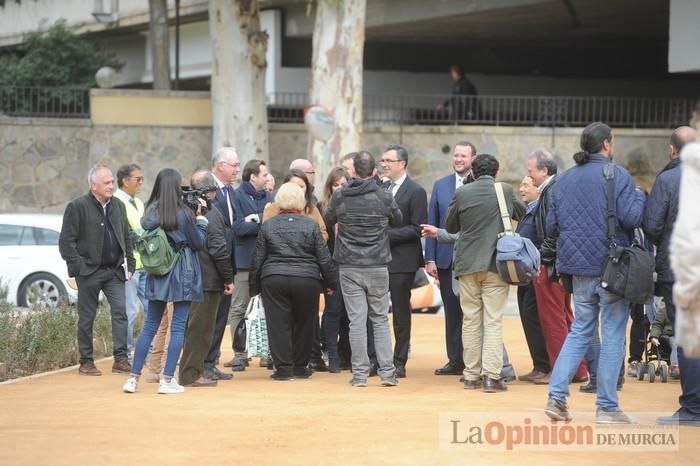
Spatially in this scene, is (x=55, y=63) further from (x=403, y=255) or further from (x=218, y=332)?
(x=403, y=255)

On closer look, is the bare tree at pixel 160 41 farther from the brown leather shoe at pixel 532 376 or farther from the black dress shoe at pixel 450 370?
the brown leather shoe at pixel 532 376

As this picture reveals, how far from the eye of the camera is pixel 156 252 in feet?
34.3

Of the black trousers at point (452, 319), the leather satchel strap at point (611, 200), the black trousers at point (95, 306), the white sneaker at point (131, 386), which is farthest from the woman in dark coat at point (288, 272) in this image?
the leather satchel strap at point (611, 200)

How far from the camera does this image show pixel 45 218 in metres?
20.3

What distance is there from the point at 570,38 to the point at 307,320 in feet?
74.5

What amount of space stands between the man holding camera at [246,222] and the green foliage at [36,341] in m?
1.79

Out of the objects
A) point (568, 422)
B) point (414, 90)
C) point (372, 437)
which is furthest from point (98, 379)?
point (414, 90)

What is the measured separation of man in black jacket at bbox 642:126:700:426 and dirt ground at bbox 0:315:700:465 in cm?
35

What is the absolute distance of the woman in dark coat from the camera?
1138cm

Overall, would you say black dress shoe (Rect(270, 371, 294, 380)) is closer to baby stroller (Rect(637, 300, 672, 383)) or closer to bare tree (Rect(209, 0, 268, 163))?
baby stroller (Rect(637, 300, 672, 383))

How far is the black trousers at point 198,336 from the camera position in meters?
11.0

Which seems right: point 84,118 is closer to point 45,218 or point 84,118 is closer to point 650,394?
point 45,218

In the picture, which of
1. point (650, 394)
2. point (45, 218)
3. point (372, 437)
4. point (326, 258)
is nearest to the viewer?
point (372, 437)

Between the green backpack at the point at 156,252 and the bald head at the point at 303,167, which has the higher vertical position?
the bald head at the point at 303,167
